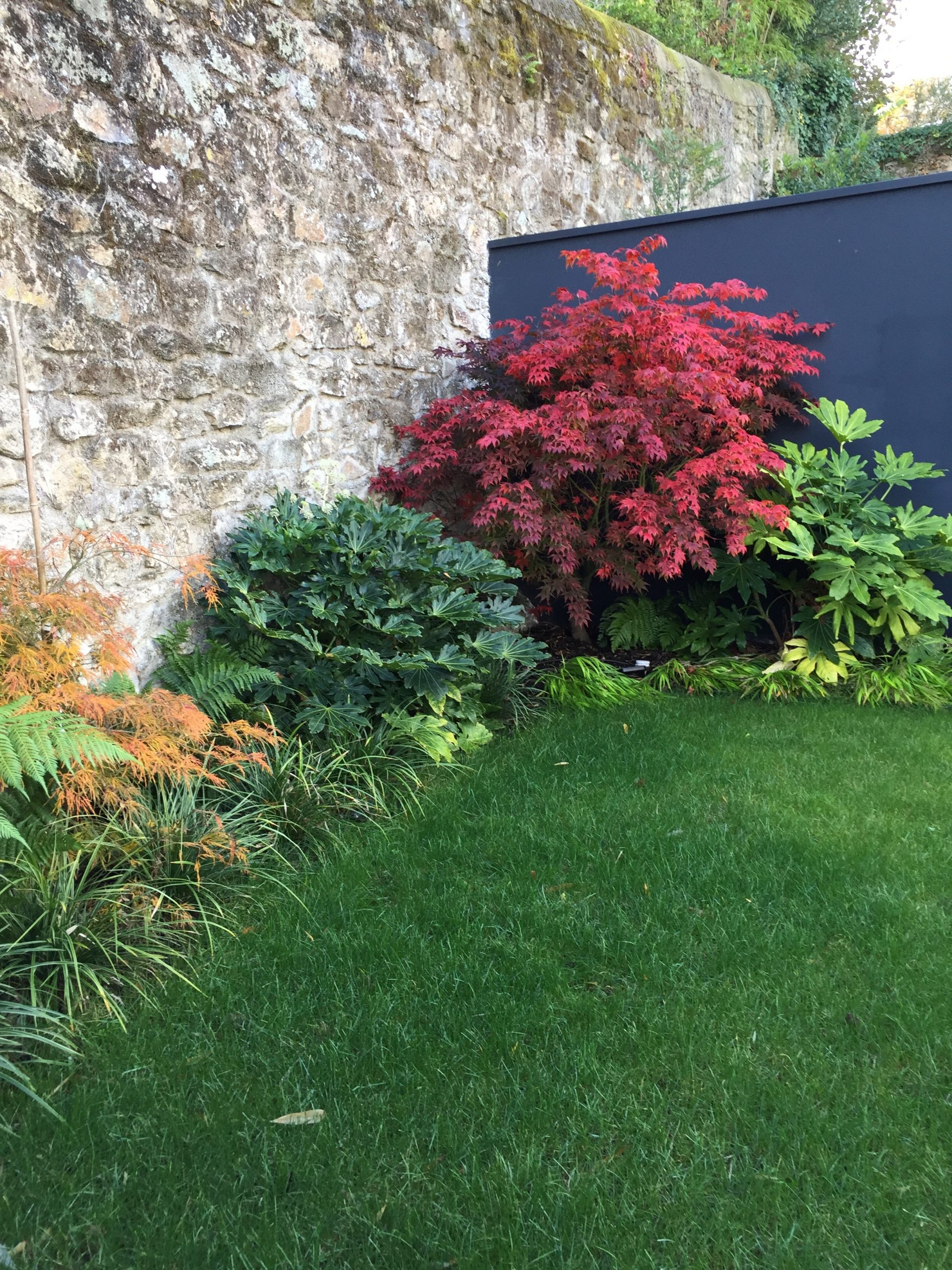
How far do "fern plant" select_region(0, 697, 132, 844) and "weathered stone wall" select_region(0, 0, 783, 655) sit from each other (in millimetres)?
1223

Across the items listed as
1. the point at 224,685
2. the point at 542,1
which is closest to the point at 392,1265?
the point at 224,685

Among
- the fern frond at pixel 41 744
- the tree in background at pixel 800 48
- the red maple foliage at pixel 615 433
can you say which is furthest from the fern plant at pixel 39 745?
the tree in background at pixel 800 48

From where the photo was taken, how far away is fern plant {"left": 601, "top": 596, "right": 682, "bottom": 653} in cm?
566

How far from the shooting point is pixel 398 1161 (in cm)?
193

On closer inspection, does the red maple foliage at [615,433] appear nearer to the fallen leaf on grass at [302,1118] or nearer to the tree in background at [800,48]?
the fallen leaf on grass at [302,1118]

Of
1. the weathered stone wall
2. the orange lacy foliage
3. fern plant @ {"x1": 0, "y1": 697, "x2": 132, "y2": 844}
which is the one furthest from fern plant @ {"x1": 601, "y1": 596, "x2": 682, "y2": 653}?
fern plant @ {"x1": 0, "y1": 697, "x2": 132, "y2": 844}

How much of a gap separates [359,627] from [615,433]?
63.9 inches

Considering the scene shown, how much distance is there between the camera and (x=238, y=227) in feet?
13.8

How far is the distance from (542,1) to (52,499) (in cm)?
498

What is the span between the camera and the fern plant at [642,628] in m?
5.66

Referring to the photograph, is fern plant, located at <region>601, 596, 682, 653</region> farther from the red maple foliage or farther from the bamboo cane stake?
the bamboo cane stake

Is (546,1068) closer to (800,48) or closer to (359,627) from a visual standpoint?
(359,627)

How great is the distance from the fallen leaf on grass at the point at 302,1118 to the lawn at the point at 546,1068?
0.01 meters

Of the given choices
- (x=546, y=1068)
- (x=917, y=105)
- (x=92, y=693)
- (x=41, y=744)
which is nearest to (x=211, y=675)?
(x=92, y=693)
